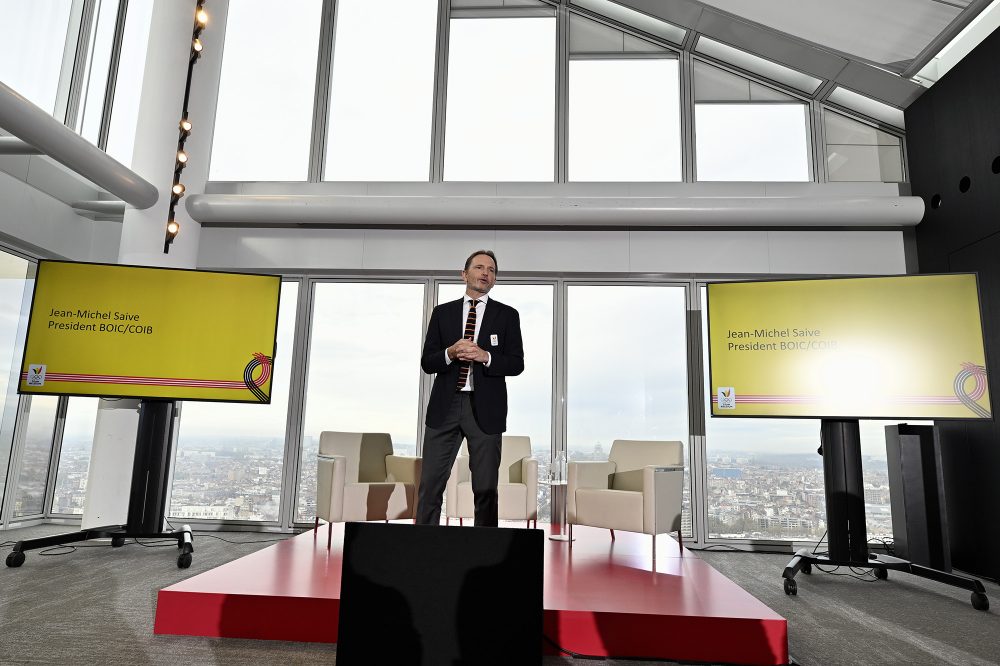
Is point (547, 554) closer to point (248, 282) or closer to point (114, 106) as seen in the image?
point (248, 282)

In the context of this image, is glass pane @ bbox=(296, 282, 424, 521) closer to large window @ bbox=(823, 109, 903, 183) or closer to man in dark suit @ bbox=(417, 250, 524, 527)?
man in dark suit @ bbox=(417, 250, 524, 527)

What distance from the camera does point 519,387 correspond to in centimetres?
600

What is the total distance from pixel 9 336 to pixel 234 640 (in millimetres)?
4252

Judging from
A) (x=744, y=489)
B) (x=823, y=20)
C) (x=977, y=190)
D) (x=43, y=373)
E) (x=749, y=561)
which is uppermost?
(x=823, y=20)

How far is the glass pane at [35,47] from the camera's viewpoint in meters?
4.98

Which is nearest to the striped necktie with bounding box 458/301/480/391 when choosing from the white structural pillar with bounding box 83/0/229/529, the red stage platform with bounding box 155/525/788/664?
the red stage platform with bounding box 155/525/788/664

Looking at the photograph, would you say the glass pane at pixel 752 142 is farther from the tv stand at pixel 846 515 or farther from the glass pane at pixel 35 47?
the glass pane at pixel 35 47

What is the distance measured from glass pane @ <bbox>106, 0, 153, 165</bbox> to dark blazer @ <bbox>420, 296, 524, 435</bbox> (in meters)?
4.75

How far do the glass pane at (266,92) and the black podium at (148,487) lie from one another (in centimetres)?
278

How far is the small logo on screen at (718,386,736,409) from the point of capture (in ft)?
15.5

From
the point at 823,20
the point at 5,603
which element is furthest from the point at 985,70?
the point at 5,603

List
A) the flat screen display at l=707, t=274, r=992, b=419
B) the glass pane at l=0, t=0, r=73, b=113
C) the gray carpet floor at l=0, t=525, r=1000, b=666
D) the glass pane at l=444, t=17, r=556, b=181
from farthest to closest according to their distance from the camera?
the glass pane at l=444, t=17, r=556, b=181 → the glass pane at l=0, t=0, r=73, b=113 → the flat screen display at l=707, t=274, r=992, b=419 → the gray carpet floor at l=0, t=525, r=1000, b=666

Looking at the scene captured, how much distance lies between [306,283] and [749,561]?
15.4 ft

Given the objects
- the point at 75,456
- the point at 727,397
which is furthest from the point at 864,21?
the point at 75,456
